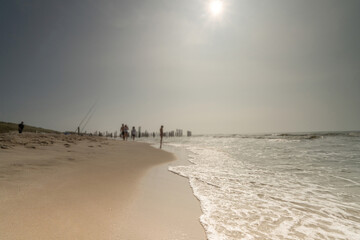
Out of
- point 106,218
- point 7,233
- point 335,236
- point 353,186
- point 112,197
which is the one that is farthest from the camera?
point 353,186

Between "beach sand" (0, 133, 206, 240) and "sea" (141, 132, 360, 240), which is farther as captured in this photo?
"sea" (141, 132, 360, 240)

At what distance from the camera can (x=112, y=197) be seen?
8.58ft

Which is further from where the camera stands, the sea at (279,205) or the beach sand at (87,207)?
the sea at (279,205)

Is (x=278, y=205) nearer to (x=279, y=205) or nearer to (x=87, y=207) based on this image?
(x=279, y=205)

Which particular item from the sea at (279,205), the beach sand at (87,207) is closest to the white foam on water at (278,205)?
the sea at (279,205)

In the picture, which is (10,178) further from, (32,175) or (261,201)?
(261,201)

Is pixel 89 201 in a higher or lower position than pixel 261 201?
higher

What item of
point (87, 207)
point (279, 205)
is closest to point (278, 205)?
point (279, 205)

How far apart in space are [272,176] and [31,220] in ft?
17.6

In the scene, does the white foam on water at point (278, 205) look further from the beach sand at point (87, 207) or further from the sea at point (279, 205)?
the beach sand at point (87, 207)

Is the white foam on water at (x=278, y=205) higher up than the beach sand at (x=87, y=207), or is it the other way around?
the beach sand at (x=87, y=207)

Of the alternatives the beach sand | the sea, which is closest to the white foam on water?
the sea

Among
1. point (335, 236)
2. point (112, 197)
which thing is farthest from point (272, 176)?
point (112, 197)

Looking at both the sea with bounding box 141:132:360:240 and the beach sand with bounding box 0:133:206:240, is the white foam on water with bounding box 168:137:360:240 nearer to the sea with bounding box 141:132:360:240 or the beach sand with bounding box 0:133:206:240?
the sea with bounding box 141:132:360:240
